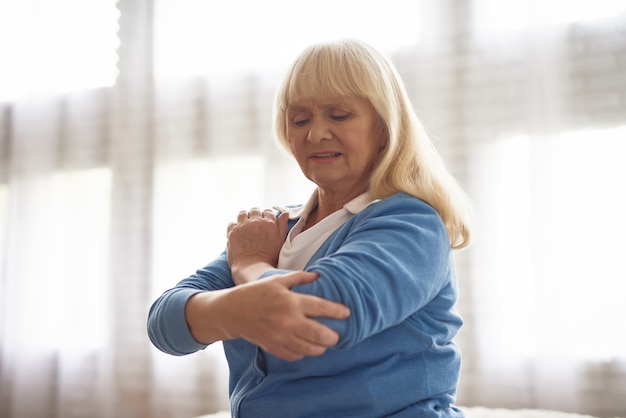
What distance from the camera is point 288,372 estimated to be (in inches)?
39.2

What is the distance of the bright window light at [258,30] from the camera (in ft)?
7.48

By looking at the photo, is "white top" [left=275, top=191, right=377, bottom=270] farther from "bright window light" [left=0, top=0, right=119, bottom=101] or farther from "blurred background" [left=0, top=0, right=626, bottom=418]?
"bright window light" [left=0, top=0, right=119, bottom=101]

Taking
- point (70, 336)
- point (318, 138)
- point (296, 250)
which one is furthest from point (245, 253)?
point (70, 336)

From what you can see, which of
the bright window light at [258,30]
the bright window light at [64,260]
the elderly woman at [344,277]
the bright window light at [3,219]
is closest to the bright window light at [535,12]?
the bright window light at [258,30]

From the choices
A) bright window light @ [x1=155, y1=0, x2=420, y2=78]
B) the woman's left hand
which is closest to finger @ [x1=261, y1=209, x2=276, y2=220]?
the woman's left hand

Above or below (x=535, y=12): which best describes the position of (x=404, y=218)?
below

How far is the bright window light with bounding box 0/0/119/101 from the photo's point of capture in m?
2.82

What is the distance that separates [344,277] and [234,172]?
1677 millimetres

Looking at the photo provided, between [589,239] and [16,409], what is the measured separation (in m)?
2.41

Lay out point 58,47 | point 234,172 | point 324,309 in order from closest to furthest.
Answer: point 324,309 < point 234,172 < point 58,47

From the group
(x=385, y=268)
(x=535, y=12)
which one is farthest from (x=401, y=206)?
(x=535, y=12)

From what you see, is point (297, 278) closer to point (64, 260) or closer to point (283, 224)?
point (283, 224)

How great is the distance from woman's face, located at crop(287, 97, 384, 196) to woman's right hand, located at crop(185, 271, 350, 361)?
300 millimetres

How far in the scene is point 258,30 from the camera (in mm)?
2494
